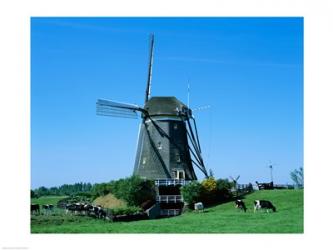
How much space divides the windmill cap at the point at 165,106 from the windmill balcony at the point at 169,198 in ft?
19.3

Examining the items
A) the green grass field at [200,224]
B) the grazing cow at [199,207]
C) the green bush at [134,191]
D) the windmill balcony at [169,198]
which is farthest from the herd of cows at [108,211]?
the windmill balcony at [169,198]

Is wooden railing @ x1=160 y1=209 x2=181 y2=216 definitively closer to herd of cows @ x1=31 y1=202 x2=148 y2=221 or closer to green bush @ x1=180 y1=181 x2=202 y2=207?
green bush @ x1=180 y1=181 x2=202 y2=207

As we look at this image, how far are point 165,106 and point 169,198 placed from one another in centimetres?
648

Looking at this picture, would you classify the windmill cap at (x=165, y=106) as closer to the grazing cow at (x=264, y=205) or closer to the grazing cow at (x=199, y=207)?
the grazing cow at (x=199, y=207)

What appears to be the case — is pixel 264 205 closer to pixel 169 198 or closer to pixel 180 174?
pixel 169 198

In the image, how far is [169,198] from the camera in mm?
29125

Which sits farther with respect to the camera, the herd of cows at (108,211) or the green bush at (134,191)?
the green bush at (134,191)

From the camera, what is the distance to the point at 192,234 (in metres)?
17.0

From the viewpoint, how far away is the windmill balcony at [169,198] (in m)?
28.9

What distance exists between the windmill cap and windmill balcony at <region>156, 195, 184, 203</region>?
5874 millimetres

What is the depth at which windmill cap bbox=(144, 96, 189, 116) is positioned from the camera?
108ft
